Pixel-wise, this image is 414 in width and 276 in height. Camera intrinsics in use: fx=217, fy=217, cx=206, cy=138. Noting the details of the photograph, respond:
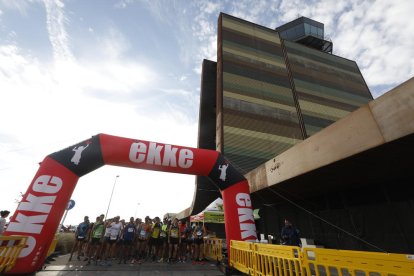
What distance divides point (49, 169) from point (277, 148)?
656 inches

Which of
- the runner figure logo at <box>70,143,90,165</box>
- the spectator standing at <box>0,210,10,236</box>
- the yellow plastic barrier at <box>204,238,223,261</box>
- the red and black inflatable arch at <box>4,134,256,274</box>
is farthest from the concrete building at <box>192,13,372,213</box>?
the spectator standing at <box>0,210,10,236</box>

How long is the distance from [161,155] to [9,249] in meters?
4.62

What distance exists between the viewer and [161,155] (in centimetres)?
796

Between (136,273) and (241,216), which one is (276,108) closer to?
(241,216)

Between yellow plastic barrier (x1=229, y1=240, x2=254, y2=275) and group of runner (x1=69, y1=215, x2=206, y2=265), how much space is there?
6.91ft

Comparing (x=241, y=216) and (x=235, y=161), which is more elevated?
(x=235, y=161)

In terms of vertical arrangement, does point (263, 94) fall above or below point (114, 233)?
above

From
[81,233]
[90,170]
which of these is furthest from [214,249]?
[90,170]

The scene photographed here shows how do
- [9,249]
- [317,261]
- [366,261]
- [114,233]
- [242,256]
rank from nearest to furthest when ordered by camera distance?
[366,261] → [317,261] → [9,249] → [242,256] → [114,233]

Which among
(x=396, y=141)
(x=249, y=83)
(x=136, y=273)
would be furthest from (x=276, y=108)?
(x=136, y=273)

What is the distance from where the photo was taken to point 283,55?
26.7 meters

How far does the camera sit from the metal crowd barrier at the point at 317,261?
2531mm

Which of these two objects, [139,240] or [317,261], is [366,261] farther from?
[139,240]

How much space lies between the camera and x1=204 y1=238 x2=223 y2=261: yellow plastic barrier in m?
8.79
